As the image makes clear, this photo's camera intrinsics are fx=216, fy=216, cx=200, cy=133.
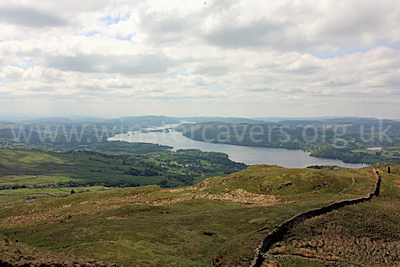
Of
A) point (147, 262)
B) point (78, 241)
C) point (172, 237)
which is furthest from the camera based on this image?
point (172, 237)

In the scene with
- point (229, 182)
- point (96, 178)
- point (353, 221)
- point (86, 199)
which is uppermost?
point (353, 221)

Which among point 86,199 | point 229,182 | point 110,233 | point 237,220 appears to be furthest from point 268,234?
point 86,199

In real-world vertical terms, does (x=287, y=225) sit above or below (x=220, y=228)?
above

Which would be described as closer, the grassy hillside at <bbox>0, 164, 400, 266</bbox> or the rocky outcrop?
the rocky outcrop

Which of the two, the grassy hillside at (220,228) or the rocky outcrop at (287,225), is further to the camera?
the grassy hillside at (220,228)

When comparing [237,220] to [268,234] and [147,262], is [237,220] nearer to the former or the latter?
[268,234]

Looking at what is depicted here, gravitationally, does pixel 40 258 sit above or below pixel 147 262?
above

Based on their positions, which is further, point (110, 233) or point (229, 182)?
point (229, 182)

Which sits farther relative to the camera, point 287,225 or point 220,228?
point 220,228
